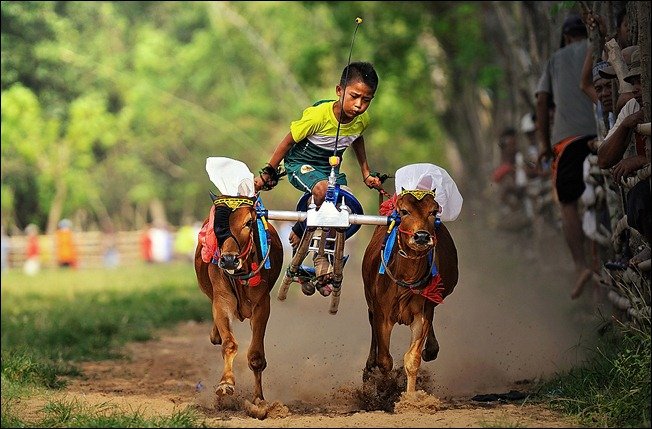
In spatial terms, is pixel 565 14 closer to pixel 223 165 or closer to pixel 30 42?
pixel 223 165

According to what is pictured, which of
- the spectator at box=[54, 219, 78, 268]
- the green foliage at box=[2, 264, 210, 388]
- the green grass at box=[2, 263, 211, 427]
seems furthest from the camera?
the spectator at box=[54, 219, 78, 268]

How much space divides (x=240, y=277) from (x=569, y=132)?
4672mm

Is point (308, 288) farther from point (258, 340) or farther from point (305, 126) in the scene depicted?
point (305, 126)

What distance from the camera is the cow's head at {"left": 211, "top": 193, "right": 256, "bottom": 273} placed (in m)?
8.51

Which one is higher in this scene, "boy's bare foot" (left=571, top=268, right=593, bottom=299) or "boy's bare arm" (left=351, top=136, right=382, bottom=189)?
"boy's bare arm" (left=351, top=136, right=382, bottom=189)

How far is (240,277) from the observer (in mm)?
8781

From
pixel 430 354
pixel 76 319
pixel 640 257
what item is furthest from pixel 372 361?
pixel 76 319

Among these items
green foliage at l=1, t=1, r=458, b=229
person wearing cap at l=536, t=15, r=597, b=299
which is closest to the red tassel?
person wearing cap at l=536, t=15, r=597, b=299

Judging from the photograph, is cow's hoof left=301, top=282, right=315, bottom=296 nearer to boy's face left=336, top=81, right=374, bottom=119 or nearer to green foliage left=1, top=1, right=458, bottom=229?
boy's face left=336, top=81, right=374, bottom=119

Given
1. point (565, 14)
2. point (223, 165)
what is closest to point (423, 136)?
point (565, 14)

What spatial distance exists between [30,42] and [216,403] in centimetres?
1104

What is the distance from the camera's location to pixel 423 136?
38.0 metres

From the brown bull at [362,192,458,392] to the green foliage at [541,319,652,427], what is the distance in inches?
40.6

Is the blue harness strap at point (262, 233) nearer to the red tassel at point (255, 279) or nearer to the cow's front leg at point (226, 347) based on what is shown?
the red tassel at point (255, 279)
